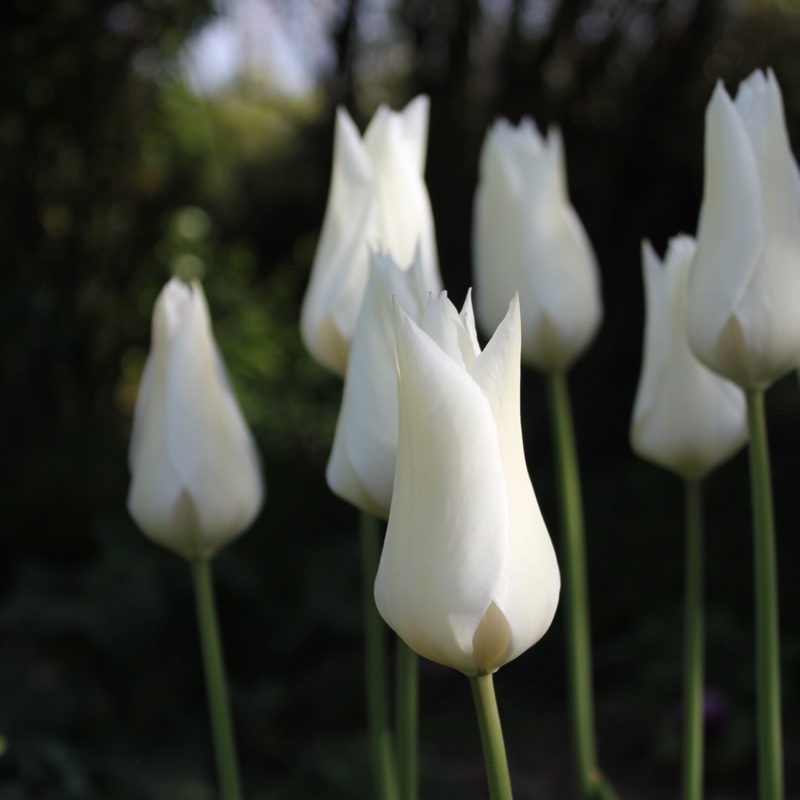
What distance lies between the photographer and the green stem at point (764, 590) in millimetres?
651

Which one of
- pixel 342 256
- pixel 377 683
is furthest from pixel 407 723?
pixel 342 256

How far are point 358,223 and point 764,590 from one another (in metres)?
0.39

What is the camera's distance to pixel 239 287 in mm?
3947

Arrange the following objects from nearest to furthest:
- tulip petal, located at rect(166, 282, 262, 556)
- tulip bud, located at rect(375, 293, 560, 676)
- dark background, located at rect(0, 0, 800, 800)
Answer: tulip bud, located at rect(375, 293, 560, 676), tulip petal, located at rect(166, 282, 262, 556), dark background, located at rect(0, 0, 800, 800)

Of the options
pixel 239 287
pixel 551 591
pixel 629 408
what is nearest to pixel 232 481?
Answer: pixel 551 591

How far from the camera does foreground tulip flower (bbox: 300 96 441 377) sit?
2.51 ft

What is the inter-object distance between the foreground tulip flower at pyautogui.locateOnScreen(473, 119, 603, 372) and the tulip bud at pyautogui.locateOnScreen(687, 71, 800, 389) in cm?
28

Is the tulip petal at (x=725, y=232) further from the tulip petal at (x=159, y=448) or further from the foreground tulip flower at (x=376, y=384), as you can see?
the tulip petal at (x=159, y=448)

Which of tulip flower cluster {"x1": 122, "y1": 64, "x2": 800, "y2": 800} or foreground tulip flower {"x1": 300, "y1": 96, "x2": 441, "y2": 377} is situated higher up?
foreground tulip flower {"x1": 300, "y1": 96, "x2": 441, "y2": 377}

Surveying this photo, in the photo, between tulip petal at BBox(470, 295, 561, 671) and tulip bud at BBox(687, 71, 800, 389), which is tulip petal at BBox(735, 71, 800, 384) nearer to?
tulip bud at BBox(687, 71, 800, 389)

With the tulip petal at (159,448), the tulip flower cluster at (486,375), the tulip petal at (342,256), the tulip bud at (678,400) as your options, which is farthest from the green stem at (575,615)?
the tulip petal at (159,448)

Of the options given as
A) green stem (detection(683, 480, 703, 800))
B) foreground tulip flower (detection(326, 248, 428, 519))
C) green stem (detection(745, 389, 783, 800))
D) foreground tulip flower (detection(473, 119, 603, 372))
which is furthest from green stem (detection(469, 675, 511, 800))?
foreground tulip flower (detection(473, 119, 603, 372))

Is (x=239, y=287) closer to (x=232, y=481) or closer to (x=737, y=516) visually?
(x=737, y=516)

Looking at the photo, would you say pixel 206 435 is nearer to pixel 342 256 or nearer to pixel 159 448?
pixel 159 448
